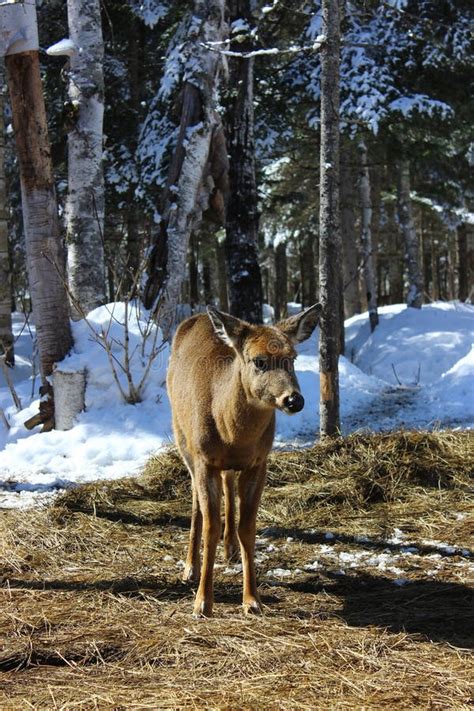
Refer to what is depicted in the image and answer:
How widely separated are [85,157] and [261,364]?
829 centimetres

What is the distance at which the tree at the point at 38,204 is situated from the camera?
31.0ft

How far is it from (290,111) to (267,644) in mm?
16284

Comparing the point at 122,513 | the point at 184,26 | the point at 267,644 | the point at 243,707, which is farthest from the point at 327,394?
the point at 184,26

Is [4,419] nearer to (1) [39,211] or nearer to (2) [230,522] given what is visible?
(1) [39,211]

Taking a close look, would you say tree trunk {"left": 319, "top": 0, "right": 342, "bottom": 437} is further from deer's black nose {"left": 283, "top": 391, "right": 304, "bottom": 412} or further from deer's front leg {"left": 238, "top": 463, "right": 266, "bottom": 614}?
deer's black nose {"left": 283, "top": 391, "right": 304, "bottom": 412}

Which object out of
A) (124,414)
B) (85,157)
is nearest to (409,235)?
(85,157)

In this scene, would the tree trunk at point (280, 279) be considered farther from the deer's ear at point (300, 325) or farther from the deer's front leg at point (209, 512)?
the deer's front leg at point (209, 512)

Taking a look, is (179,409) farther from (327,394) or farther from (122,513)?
(327,394)

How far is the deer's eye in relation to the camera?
15.4ft

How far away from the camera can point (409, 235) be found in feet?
70.0

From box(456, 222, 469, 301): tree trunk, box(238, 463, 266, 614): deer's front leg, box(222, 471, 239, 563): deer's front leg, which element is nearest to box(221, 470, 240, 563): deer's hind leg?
box(222, 471, 239, 563): deer's front leg

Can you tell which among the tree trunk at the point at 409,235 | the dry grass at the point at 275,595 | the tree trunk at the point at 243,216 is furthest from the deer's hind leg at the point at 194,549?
the tree trunk at the point at 409,235

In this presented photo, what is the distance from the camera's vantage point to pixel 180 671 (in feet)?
12.2

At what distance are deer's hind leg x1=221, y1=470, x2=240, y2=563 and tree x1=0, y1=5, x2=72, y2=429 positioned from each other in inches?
190
